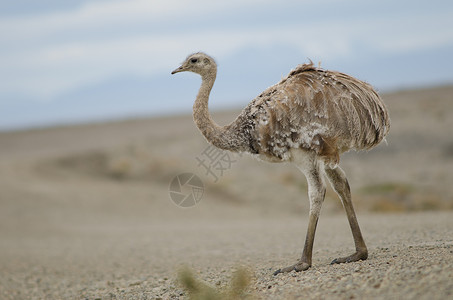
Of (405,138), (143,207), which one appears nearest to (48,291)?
(143,207)

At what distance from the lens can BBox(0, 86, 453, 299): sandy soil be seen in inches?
276

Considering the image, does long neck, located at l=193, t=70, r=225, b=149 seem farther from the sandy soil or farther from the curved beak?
the sandy soil

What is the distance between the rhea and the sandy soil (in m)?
0.98

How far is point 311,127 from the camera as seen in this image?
7.26 m

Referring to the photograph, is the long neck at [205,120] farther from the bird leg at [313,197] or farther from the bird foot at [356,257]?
the bird foot at [356,257]

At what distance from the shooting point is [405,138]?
2722 cm

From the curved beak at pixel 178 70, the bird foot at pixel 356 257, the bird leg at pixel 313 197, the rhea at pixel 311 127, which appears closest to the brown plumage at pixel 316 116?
the rhea at pixel 311 127

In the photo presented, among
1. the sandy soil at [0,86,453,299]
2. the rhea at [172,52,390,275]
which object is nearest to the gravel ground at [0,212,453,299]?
the sandy soil at [0,86,453,299]

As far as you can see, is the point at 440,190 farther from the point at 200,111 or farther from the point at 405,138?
Result: the point at 200,111

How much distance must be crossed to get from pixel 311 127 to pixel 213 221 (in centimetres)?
1352

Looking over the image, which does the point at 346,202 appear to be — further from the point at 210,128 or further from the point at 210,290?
the point at 210,290

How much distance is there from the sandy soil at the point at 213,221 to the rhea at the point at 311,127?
98 centimetres

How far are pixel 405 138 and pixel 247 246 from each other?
53.7 ft

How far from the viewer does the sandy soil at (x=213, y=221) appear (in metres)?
7.01
